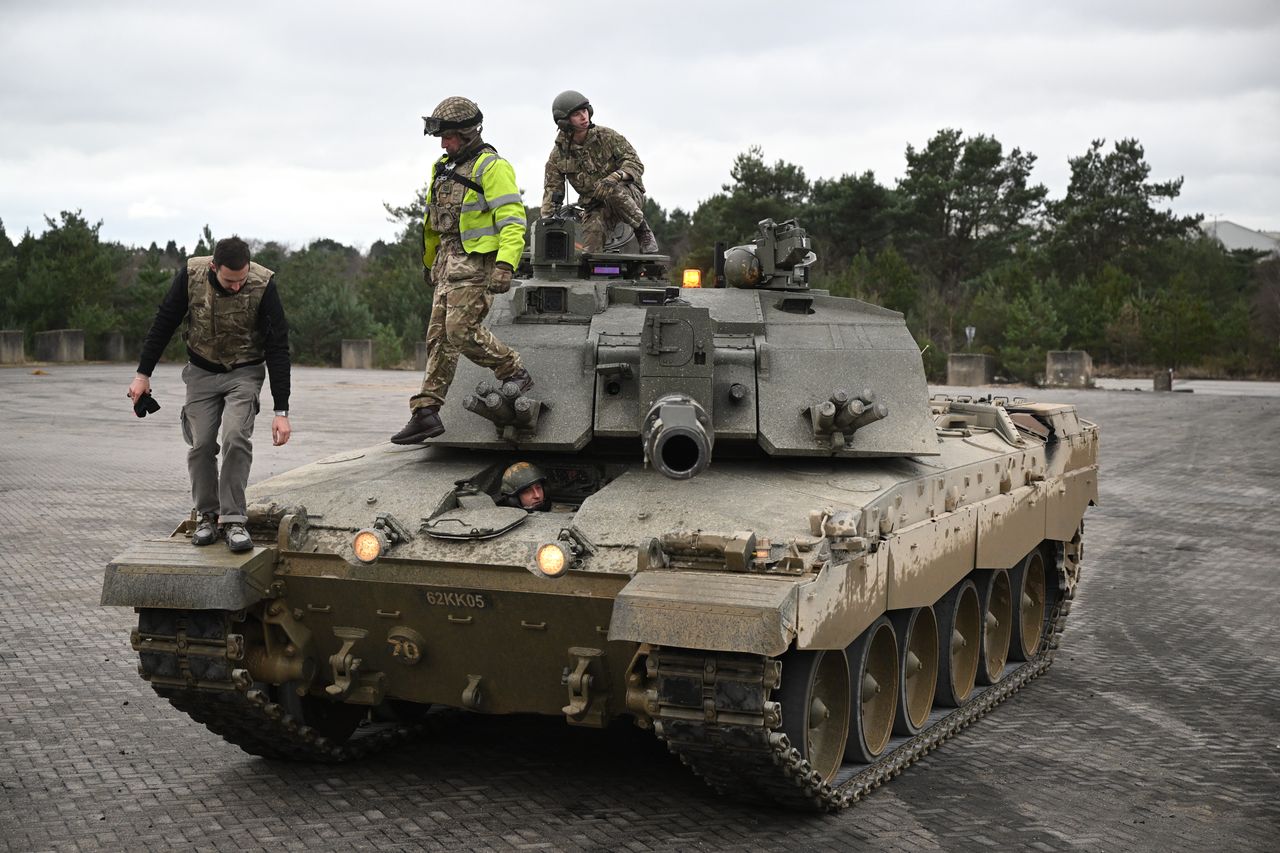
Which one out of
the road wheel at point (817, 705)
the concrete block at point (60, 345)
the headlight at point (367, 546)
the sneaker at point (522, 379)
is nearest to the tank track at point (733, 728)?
the road wheel at point (817, 705)

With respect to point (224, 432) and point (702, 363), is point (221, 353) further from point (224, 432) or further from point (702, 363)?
point (702, 363)

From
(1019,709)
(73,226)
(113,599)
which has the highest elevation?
(73,226)

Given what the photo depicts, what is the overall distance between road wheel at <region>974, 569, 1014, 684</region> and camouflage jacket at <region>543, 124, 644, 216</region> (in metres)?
3.62

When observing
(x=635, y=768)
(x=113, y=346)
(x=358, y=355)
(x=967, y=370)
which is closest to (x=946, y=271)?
(x=967, y=370)

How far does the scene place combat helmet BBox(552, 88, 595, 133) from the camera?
10648 millimetres

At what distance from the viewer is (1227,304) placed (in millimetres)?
57250

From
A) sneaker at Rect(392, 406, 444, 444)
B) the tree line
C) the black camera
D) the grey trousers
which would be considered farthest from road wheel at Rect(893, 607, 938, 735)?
the tree line

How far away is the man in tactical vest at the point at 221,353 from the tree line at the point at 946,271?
107 feet

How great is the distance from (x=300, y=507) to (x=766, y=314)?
10.9 feet

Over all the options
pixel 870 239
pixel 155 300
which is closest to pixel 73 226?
pixel 155 300

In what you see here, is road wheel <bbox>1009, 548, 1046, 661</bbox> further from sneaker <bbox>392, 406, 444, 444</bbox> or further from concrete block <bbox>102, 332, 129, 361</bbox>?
concrete block <bbox>102, 332, 129, 361</bbox>

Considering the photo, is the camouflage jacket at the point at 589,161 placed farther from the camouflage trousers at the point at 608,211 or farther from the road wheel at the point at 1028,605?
the road wheel at the point at 1028,605

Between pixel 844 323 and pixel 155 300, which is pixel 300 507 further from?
pixel 155 300

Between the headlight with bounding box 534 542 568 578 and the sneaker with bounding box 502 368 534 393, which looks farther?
the sneaker with bounding box 502 368 534 393
